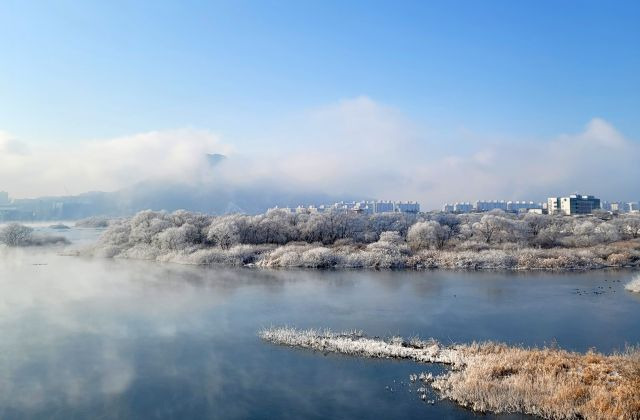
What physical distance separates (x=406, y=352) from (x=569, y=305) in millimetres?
12278

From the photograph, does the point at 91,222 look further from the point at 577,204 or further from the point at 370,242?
the point at 577,204

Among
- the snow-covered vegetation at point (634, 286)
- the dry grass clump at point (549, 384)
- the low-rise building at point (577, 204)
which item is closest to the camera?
the dry grass clump at point (549, 384)

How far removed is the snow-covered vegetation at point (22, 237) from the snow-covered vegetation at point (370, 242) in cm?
1206

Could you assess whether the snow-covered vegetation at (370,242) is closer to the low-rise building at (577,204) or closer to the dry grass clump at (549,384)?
the dry grass clump at (549,384)

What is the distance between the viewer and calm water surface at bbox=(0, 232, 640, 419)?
469 inches

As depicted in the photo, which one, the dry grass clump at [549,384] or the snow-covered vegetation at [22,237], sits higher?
the snow-covered vegetation at [22,237]

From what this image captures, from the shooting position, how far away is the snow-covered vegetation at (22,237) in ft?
196

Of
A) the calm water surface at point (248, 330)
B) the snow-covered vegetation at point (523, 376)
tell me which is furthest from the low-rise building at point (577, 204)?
the snow-covered vegetation at point (523, 376)

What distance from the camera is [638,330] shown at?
1853 cm

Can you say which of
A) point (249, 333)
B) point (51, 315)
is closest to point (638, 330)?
point (249, 333)

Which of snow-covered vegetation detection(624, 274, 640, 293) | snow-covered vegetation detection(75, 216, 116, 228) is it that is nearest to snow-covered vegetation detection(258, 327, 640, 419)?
snow-covered vegetation detection(624, 274, 640, 293)

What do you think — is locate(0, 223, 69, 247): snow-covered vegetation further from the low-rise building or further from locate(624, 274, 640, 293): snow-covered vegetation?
the low-rise building

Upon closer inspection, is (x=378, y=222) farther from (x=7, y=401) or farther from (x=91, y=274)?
(x=7, y=401)

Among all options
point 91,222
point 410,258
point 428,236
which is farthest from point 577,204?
point 91,222
